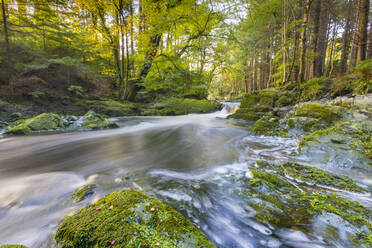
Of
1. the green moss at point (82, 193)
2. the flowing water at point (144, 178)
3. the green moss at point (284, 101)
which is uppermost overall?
the green moss at point (284, 101)

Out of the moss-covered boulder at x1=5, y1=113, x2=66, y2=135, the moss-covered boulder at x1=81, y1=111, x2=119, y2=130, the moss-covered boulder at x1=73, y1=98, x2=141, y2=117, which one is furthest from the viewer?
the moss-covered boulder at x1=73, y1=98, x2=141, y2=117

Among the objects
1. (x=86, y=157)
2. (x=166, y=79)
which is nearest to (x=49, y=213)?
(x=86, y=157)

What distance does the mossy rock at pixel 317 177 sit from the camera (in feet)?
7.28

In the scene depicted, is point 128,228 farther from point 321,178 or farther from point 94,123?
point 94,123

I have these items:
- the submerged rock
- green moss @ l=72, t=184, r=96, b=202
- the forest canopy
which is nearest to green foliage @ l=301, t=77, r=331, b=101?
the forest canopy

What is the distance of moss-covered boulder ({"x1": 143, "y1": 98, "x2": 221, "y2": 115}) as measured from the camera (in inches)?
485

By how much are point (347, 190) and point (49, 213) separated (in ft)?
12.7

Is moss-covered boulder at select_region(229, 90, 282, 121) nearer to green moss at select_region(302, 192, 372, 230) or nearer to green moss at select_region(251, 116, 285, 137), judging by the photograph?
green moss at select_region(251, 116, 285, 137)

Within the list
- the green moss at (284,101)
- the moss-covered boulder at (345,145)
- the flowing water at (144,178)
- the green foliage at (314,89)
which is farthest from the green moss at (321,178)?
the green moss at (284,101)

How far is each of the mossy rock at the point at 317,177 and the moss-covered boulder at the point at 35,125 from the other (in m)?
8.26

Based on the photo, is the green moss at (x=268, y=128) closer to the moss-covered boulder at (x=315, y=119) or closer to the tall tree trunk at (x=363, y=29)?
the moss-covered boulder at (x=315, y=119)

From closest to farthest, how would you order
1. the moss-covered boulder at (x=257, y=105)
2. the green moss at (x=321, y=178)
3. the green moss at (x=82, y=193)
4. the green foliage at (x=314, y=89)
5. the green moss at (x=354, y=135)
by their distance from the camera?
1. the green moss at (x=82, y=193)
2. the green moss at (x=321, y=178)
3. the green moss at (x=354, y=135)
4. the green foliage at (x=314, y=89)
5. the moss-covered boulder at (x=257, y=105)

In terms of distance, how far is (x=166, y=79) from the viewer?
34.6 feet

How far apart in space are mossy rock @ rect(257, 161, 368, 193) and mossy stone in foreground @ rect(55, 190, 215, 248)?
80.8 inches
